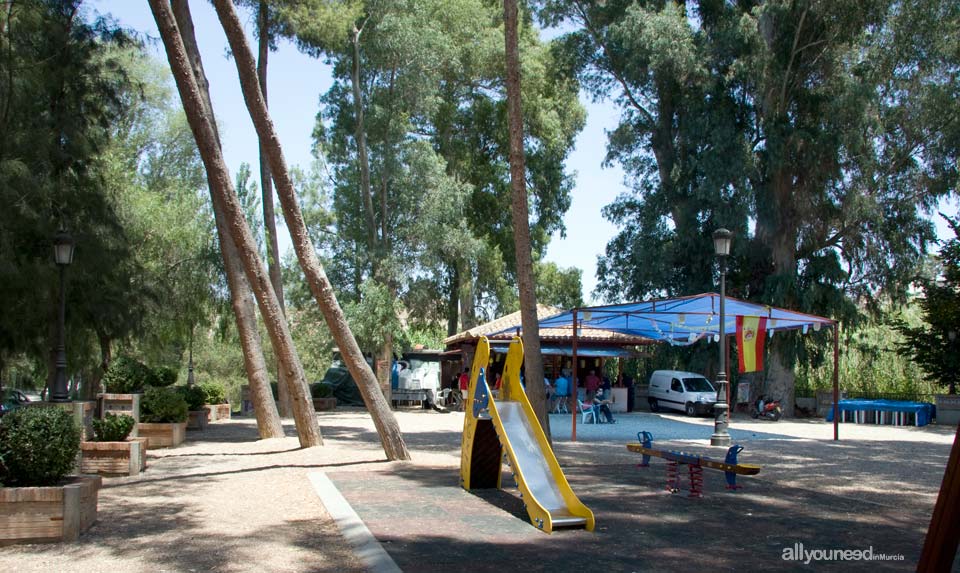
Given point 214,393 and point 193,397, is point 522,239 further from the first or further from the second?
point 214,393

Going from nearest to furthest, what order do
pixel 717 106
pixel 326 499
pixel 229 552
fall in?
1. pixel 229 552
2. pixel 326 499
3. pixel 717 106

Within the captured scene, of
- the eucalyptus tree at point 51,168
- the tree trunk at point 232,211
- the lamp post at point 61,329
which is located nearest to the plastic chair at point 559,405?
the eucalyptus tree at point 51,168

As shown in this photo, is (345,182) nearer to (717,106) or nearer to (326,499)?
(717,106)

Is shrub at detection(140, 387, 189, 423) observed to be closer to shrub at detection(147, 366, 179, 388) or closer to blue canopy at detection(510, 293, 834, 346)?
shrub at detection(147, 366, 179, 388)

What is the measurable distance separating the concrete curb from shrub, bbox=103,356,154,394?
706cm

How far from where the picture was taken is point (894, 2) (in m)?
27.8

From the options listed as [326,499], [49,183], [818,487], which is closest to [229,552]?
[326,499]

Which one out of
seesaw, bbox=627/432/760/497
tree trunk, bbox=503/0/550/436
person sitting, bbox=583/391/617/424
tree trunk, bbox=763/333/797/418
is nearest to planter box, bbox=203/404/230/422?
person sitting, bbox=583/391/617/424

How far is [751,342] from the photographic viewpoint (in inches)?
770

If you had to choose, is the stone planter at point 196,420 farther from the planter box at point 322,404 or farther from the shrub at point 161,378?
the planter box at point 322,404

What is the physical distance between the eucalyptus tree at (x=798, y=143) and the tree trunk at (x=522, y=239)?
16708mm

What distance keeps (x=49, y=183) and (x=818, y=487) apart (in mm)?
14851

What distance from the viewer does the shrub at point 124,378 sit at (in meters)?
16.3

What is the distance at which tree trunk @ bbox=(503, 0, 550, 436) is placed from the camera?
13.3m
